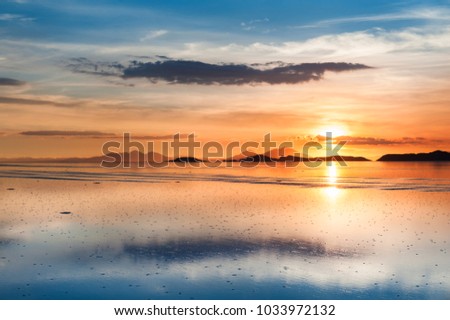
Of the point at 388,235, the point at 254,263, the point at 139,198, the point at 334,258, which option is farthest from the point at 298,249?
the point at 139,198

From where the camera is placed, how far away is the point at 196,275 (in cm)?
1431

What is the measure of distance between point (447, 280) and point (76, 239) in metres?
14.2

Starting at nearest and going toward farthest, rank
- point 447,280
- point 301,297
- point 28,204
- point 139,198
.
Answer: point 301,297, point 447,280, point 28,204, point 139,198

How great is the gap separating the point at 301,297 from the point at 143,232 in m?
10.6

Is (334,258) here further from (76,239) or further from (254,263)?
(76,239)

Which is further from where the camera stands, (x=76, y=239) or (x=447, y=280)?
(x=76, y=239)

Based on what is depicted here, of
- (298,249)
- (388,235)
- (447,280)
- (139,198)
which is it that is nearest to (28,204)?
(139,198)

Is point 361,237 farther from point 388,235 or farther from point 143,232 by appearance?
point 143,232
